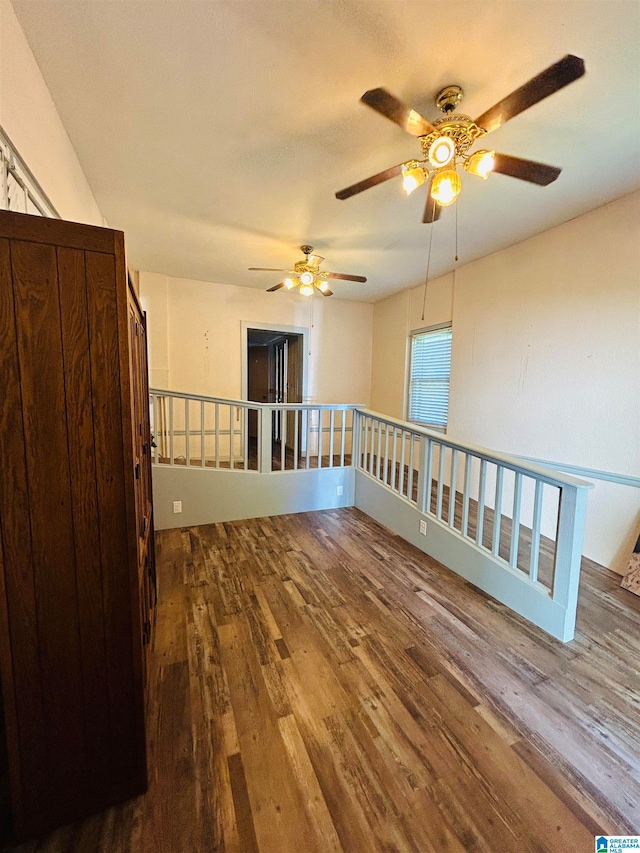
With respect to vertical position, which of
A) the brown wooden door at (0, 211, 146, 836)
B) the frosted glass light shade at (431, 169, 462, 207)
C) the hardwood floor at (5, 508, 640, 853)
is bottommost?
the hardwood floor at (5, 508, 640, 853)

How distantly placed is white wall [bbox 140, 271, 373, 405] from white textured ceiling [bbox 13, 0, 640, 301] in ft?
5.27

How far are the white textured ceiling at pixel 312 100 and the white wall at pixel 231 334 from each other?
1.61 meters

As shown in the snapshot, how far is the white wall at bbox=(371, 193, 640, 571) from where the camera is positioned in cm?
255

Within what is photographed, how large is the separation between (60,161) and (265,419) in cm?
231

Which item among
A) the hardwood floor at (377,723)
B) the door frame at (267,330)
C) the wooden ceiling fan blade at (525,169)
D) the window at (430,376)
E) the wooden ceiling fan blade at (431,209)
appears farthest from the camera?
the door frame at (267,330)

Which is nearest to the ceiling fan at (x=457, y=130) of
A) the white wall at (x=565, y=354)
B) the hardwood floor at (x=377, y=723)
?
the white wall at (x=565, y=354)

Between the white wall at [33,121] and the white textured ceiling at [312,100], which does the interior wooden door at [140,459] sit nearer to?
the white wall at [33,121]

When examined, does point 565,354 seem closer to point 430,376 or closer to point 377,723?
point 430,376

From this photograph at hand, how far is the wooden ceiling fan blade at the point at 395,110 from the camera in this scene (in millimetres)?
1273

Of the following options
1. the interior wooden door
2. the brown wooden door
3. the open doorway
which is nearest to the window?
the open doorway

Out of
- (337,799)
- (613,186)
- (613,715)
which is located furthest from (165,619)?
(613,186)

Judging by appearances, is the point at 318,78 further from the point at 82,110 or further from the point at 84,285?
the point at 84,285

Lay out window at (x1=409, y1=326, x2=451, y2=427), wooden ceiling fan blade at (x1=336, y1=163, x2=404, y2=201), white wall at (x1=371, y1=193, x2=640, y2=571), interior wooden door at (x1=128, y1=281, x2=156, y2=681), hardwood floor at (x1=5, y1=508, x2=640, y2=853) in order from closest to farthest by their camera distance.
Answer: hardwood floor at (x1=5, y1=508, x2=640, y2=853) → interior wooden door at (x1=128, y1=281, x2=156, y2=681) → wooden ceiling fan blade at (x1=336, y1=163, x2=404, y2=201) → white wall at (x1=371, y1=193, x2=640, y2=571) → window at (x1=409, y1=326, x2=451, y2=427)

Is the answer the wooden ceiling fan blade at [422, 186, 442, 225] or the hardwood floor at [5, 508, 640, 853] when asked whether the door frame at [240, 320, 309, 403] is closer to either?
the hardwood floor at [5, 508, 640, 853]
